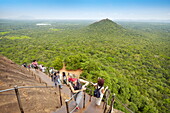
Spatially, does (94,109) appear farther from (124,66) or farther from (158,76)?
(158,76)

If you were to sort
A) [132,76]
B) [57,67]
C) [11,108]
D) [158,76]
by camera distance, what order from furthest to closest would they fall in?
[158,76]
[132,76]
[57,67]
[11,108]

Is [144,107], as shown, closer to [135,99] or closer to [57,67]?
[135,99]

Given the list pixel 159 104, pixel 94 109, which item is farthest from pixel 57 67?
pixel 159 104

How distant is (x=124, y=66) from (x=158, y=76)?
38.1ft

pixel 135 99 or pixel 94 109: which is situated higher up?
pixel 94 109

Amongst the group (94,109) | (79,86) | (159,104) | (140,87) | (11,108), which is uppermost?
(79,86)

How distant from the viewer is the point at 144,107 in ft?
56.2

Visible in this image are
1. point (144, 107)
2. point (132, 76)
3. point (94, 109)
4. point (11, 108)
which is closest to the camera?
point (11, 108)

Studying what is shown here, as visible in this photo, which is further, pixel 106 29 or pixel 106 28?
pixel 106 28

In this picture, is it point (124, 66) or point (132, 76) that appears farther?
point (124, 66)

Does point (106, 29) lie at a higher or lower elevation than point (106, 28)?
lower

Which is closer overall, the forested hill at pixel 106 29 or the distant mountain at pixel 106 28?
the forested hill at pixel 106 29

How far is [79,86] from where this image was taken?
12.6ft

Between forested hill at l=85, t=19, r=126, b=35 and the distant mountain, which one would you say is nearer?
forested hill at l=85, t=19, r=126, b=35
